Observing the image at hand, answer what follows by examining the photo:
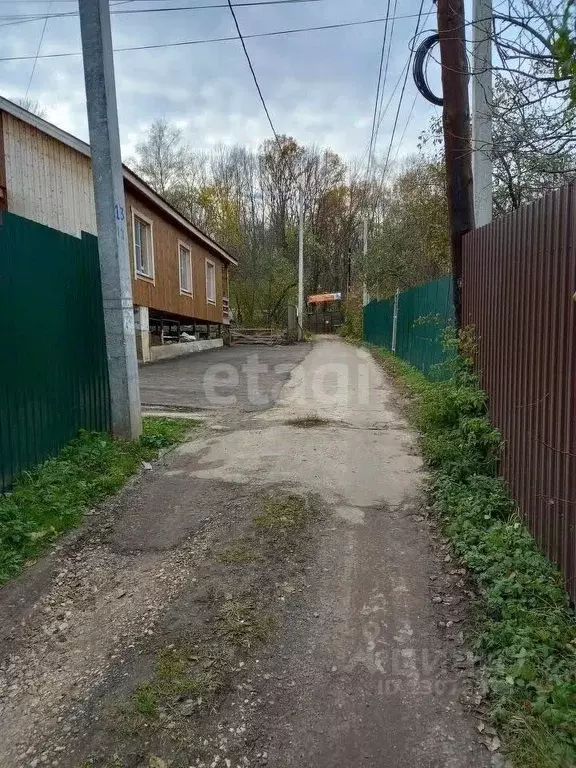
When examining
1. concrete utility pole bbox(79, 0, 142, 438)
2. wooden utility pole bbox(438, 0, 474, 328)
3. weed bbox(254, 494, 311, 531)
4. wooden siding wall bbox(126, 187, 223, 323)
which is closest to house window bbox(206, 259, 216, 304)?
wooden siding wall bbox(126, 187, 223, 323)

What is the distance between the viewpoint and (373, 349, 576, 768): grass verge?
1896mm

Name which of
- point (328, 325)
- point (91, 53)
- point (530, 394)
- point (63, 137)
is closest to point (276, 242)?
point (328, 325)

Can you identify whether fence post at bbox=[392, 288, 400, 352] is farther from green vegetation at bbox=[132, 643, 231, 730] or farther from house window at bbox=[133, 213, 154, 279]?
green vegetation at bbox=[132, 643, 231, 730]

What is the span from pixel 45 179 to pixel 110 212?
21.8ft

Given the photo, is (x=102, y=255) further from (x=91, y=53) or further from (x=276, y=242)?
(x=276, y=242)

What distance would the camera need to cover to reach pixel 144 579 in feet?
10.3

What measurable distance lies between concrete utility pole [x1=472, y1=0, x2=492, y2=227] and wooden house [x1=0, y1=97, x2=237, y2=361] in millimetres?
6875

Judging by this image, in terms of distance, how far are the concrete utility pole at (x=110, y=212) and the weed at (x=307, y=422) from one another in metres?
2.14

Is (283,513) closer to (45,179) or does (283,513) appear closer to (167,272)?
(45,179)

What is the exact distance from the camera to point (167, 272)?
15.8 m

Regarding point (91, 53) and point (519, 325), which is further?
point (91, 53)

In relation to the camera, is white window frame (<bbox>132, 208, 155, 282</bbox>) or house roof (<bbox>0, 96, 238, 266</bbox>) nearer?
Result: house roof (<bbox>0, 96, 238, 266</bbox>)

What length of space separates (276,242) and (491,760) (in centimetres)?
3770

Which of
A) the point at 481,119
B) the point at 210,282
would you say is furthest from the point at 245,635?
the point at 210,282
